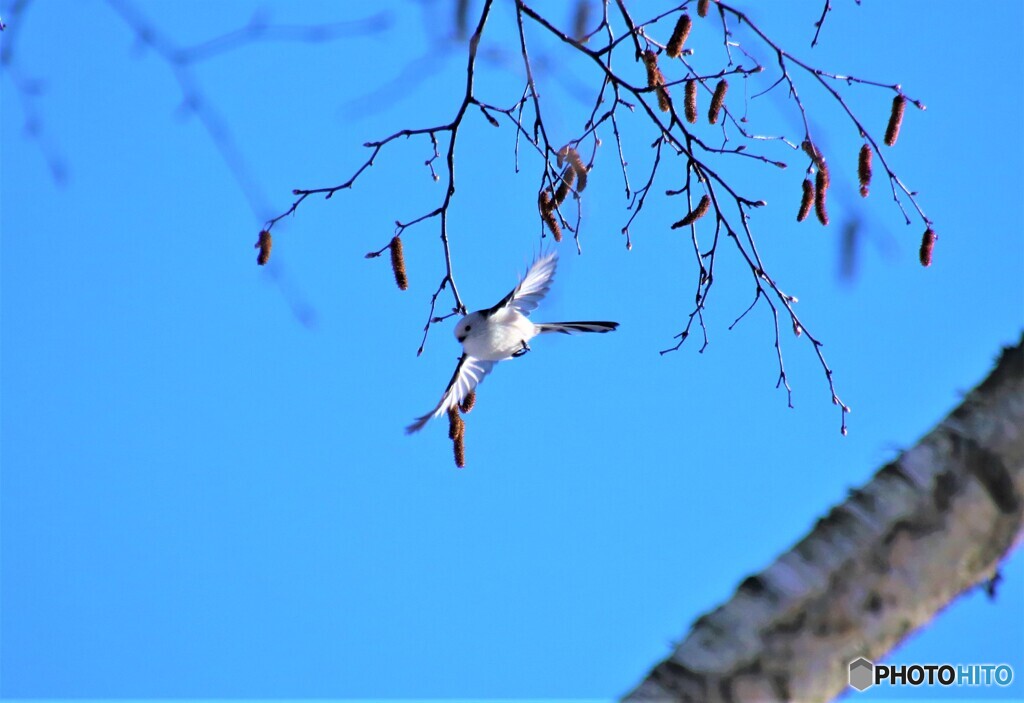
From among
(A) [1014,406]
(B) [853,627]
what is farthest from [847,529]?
(A) [1014,406]

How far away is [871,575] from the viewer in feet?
3.74

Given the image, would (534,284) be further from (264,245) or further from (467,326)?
(264,245)

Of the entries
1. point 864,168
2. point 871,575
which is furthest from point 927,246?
point 871,575

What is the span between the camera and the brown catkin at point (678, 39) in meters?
2.70

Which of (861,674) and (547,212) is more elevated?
(547,212)

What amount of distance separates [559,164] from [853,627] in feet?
5.69

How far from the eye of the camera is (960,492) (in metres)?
1.15

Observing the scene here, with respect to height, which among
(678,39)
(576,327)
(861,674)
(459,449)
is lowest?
(861,674)

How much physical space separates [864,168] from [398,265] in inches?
47.9

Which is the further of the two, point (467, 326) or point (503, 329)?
point (503, 329)

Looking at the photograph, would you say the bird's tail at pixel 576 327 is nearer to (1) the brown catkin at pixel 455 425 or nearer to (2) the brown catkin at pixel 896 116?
(1) the brown catkin at pixel 455 425

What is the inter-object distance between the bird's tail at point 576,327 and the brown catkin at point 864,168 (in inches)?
52.4

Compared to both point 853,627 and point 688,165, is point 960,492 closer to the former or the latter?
point 853,627

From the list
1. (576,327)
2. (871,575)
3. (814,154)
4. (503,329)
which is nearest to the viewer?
(871,575)
